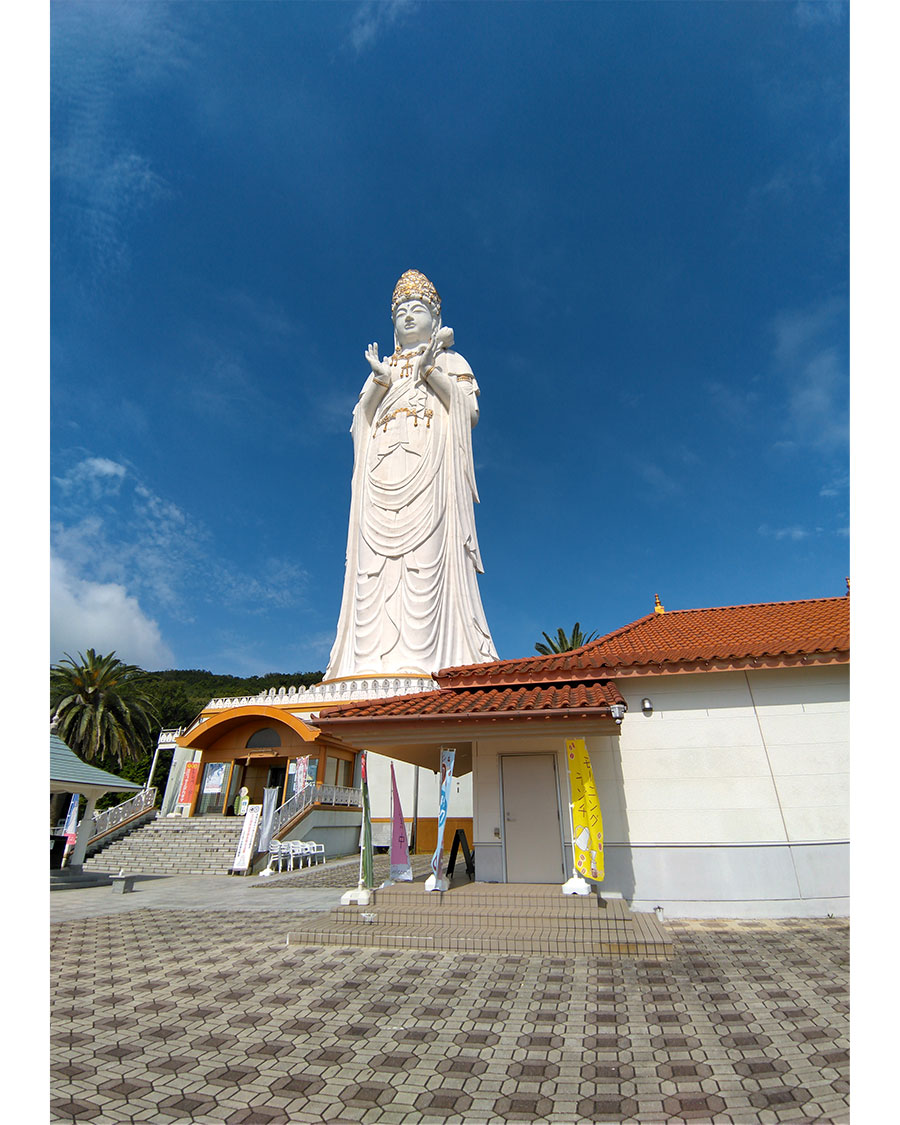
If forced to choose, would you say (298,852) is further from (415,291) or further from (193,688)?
(193,688)

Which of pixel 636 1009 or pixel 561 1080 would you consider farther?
pixel 636 1009

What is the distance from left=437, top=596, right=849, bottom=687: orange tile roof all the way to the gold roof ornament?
76.3ft

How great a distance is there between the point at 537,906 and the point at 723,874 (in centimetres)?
291

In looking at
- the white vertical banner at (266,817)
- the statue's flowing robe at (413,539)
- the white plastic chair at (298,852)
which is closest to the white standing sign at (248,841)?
the white vertical banner at (266,817)

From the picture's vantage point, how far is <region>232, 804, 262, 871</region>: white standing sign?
1571 centimetres

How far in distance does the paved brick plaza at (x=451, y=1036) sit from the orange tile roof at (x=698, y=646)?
12.0 feet

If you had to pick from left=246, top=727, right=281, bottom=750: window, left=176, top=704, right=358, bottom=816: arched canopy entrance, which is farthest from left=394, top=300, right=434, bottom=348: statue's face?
left=246, top=727, right=281, bottom=750: window

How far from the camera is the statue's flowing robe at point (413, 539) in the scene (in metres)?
26.3

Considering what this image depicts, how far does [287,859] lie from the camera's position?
648 inches

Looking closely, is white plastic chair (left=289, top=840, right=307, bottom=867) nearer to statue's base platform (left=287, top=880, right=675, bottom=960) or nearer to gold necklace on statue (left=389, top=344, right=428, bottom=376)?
statue's base platform (left=287, top=880, right=675, bottom=960)

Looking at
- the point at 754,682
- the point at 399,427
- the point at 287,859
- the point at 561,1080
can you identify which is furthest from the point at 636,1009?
the point at 399,427

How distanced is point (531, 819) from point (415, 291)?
1099 inches
